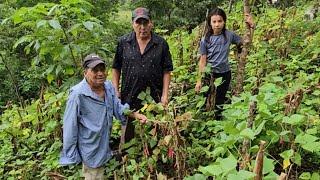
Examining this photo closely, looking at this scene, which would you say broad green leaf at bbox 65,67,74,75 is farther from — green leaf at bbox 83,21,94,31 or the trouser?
the trouser

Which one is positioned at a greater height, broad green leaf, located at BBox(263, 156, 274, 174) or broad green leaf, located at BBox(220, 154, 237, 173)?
broad green leaf, located at BBox(220, 154, 237, 173)

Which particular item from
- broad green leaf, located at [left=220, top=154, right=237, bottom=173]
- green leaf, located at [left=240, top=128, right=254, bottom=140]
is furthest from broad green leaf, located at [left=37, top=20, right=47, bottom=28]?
broad green leaf, located at [left=220, top=154, right=237, bottom=173]

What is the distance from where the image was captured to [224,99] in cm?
513

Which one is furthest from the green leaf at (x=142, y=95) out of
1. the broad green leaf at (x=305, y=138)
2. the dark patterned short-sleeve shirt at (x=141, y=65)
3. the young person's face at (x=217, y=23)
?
the broad green leaf at (x=305, y=138)

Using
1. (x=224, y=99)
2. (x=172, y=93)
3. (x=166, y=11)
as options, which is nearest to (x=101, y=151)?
(x=224, y=99)

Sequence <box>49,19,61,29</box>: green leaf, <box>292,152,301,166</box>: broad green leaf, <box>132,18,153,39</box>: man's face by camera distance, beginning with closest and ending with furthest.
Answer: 1. <box>292,152,301,166</box>: broad green leaf
2. <box>132,18,153,39</box>: man's face
3. <box>49,19,61,29</box>: green leaf

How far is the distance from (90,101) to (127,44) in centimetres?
82

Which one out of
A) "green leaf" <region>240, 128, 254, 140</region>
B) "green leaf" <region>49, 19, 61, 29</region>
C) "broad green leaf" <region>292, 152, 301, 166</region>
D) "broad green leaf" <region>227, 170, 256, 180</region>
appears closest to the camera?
"broad green leaf" <region>227, 170, 256, 180</region>

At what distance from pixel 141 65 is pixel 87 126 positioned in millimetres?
870

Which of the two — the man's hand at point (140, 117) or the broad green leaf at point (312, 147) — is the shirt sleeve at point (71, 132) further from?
the broad green leaf at point (312, 147)

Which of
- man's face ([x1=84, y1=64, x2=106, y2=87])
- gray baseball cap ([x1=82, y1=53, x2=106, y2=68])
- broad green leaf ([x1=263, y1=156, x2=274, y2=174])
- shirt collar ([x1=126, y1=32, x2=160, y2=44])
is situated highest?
shirt collar ([x1=126, y1=32, x2=160, y2=44])

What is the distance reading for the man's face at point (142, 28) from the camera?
4.09 meters

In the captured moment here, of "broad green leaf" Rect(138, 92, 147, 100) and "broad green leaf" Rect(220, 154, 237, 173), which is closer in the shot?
"broad green leaf" Rect(220, 154, 237, 173)

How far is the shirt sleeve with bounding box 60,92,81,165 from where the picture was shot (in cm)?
368
